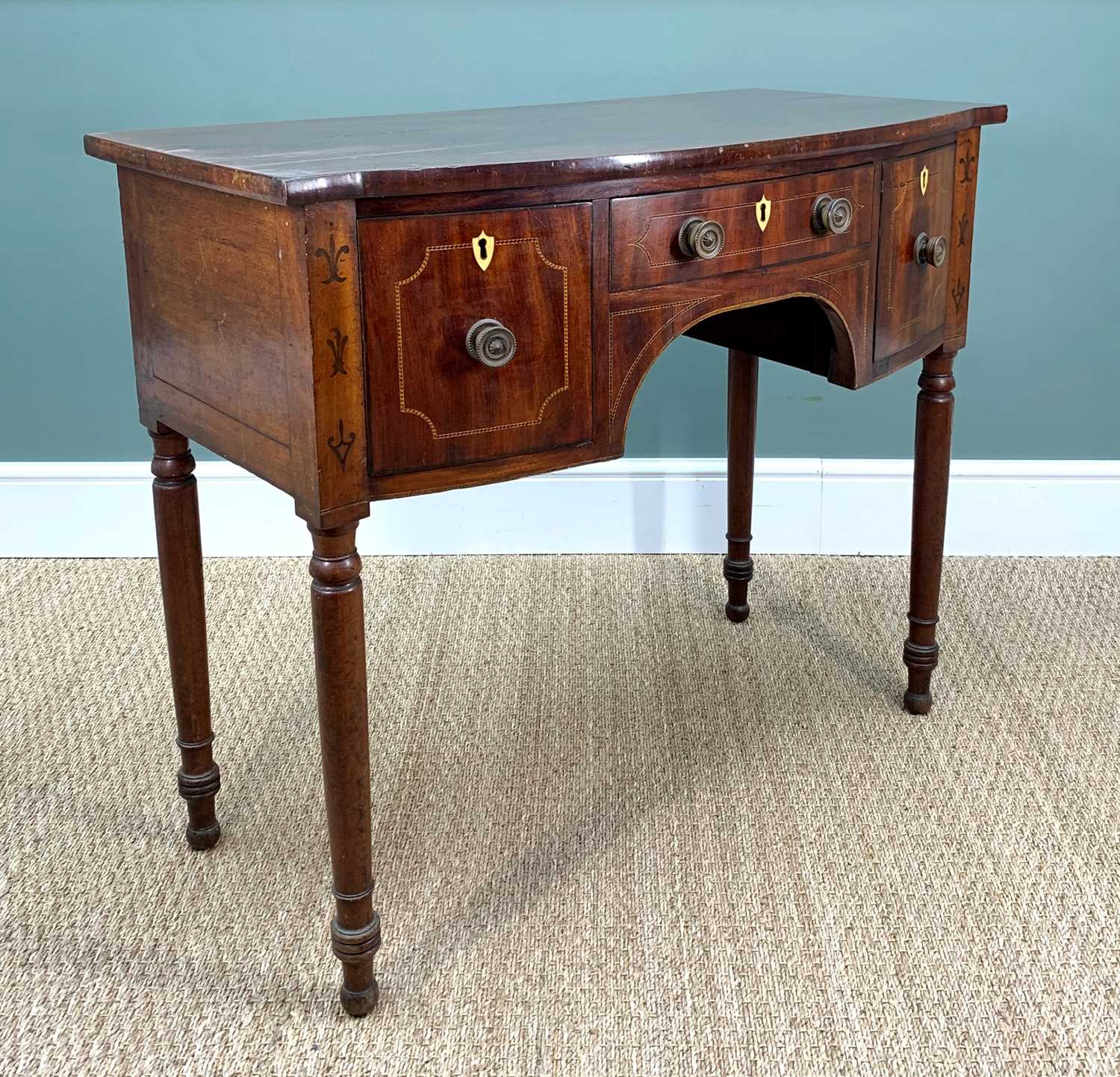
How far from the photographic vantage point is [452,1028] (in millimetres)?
1415

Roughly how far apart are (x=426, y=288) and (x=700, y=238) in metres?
0.31

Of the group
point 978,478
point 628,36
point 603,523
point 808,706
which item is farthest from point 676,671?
point 628,36

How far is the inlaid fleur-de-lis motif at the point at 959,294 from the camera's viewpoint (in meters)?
1.84

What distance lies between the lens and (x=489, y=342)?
1.26 meters

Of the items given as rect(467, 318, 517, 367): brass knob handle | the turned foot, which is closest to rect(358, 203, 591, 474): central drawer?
rect(467, 318, 517, 367): brass knob handle

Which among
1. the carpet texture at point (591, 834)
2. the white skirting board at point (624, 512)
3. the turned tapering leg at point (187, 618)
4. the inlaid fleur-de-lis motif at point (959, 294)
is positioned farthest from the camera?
the white skirting board at point (624, 512)

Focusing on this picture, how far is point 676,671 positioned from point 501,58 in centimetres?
108

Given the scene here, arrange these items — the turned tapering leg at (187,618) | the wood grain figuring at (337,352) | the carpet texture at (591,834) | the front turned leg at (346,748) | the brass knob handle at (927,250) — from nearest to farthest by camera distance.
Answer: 1. the wood grain figuring at (337,352)
2. the front turned leg at (346,748)
3. the carpet texture at (591,834)
4. the turned tapering leg at (187,618)
5. the brass knob handle at (927,250)

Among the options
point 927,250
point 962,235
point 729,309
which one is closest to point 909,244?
point 927,250

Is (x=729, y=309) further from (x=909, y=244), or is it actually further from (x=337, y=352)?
(x=337, y=352)

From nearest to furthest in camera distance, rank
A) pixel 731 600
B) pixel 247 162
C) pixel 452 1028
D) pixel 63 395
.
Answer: pixel 247 162
pixel 452 1028
pixel 731 600
pixel 63 395

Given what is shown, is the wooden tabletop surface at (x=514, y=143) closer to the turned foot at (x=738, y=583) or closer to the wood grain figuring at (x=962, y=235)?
the wood grain figuring at (x=962, y=235)

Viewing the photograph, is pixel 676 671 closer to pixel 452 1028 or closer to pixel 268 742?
pixel 268 742

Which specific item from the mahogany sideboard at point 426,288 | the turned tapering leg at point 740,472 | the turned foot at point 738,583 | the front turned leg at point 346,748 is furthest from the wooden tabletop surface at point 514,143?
the turned foot at point 738,583
